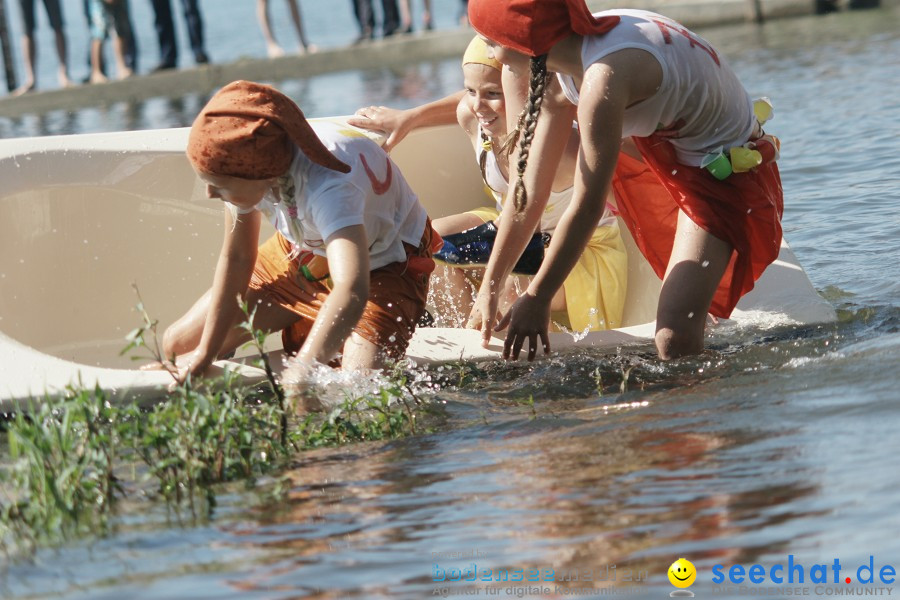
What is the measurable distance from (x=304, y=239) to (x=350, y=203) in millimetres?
350

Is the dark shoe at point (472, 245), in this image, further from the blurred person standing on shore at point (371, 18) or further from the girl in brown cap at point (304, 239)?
the blurred person standing on shore at point (371, 18)

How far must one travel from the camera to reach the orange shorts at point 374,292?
375 centimetres

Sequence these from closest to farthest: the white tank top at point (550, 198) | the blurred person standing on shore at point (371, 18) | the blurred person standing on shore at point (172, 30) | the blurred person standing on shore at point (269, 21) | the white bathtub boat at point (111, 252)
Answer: the white bathtub boat at point (111, 252)
the white tank top at point (550, 198)
the blurred person standing on shore at point (172, 30)
the blurred person standing on shore at point (269, 21)
the blurred person standing on shore at point (371, 18)

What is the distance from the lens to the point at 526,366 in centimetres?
388

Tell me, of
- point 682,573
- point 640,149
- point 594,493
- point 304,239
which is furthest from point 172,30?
point 682,573

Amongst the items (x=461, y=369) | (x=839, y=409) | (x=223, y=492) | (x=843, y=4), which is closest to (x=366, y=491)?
(x=223, y=492)

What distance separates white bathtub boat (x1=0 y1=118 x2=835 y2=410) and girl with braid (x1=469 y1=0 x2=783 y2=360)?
265mm

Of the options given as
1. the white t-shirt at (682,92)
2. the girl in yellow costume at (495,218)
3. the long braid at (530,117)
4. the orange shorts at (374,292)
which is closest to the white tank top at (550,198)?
the girl in yellow costume at (495,218)

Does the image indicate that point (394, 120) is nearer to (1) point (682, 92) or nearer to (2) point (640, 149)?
(2) point (640, 149)

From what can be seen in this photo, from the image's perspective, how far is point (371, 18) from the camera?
12984mm

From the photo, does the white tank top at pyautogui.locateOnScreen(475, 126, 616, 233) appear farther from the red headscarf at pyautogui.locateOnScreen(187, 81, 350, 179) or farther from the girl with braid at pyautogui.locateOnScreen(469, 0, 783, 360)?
the red headscarf at pyautogui.locateOnScreen(187, 81, 350, 179)

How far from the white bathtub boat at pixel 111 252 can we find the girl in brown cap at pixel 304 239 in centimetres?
24

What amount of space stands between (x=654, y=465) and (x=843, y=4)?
10.4 meters

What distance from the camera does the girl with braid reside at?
11.0ft
